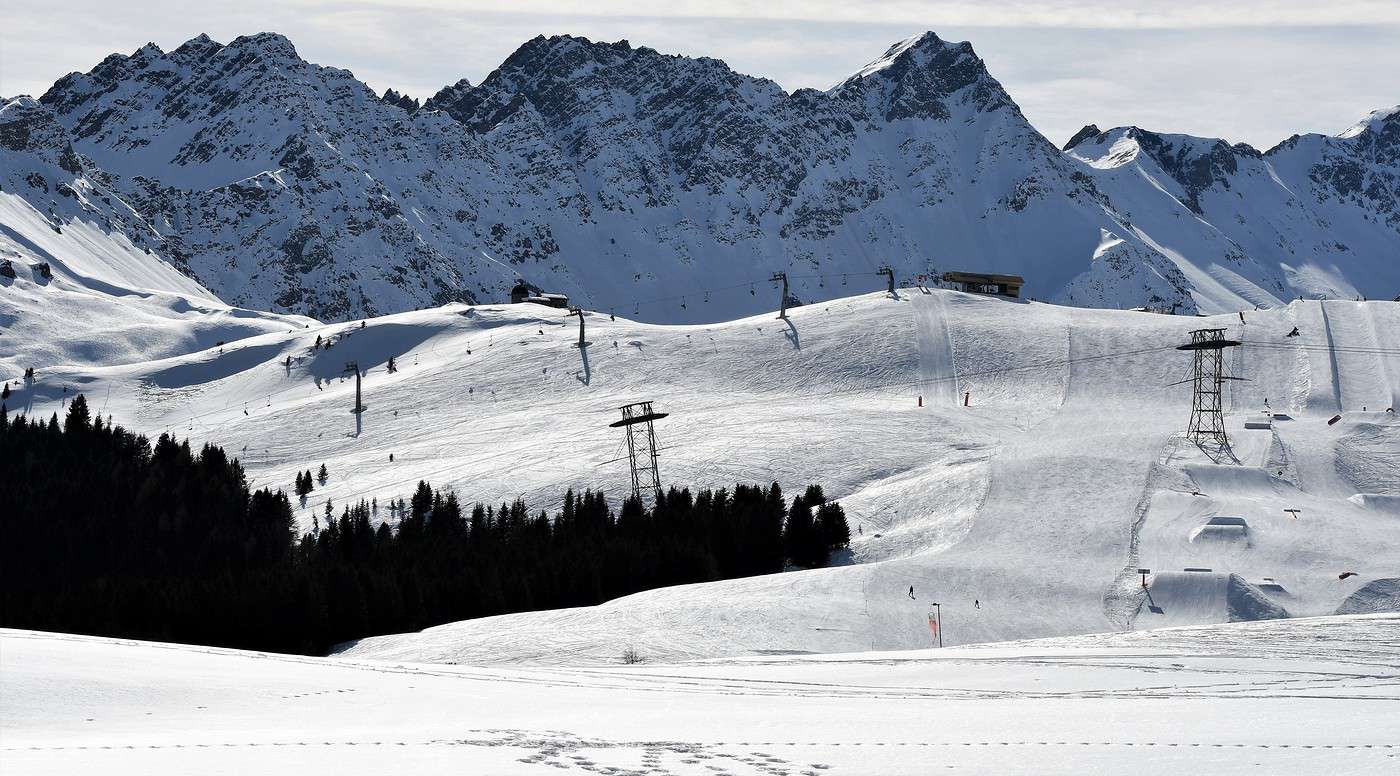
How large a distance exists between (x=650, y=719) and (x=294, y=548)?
80217 millimetres

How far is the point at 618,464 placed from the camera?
112 metres

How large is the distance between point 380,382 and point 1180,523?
86.4m

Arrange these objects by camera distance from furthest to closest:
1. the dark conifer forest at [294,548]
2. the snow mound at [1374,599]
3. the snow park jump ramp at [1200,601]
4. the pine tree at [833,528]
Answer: the pine tree at [833,528] < the dark conifer forest at [294,548] < the snow mound at [1374,599] < the snow park jump ramp at [1200,601]

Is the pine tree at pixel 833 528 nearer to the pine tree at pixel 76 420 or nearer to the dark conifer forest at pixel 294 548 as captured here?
the dark conifer forest at pixel 294 548

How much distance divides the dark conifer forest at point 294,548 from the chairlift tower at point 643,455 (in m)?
2.93

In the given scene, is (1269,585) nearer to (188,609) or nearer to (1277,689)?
(1277,689)

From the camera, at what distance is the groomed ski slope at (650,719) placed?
67.7 ft

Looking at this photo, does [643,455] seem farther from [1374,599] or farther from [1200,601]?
[1374,599]

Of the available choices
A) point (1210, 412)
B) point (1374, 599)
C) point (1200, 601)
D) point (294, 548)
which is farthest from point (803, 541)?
point (294, 548)

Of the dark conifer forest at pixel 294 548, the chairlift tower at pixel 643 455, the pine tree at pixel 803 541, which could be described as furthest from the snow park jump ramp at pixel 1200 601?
the chairlift tower at pixel 643 455

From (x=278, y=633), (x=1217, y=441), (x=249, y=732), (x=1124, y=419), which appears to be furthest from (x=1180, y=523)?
(x=249, y=732)

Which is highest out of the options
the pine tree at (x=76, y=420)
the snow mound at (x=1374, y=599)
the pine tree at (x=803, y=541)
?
the pine tree at (x=76, y=420)

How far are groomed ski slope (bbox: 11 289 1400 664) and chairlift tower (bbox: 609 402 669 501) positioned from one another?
1534 mm

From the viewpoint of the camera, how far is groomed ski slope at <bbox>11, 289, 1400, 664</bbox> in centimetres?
7200
